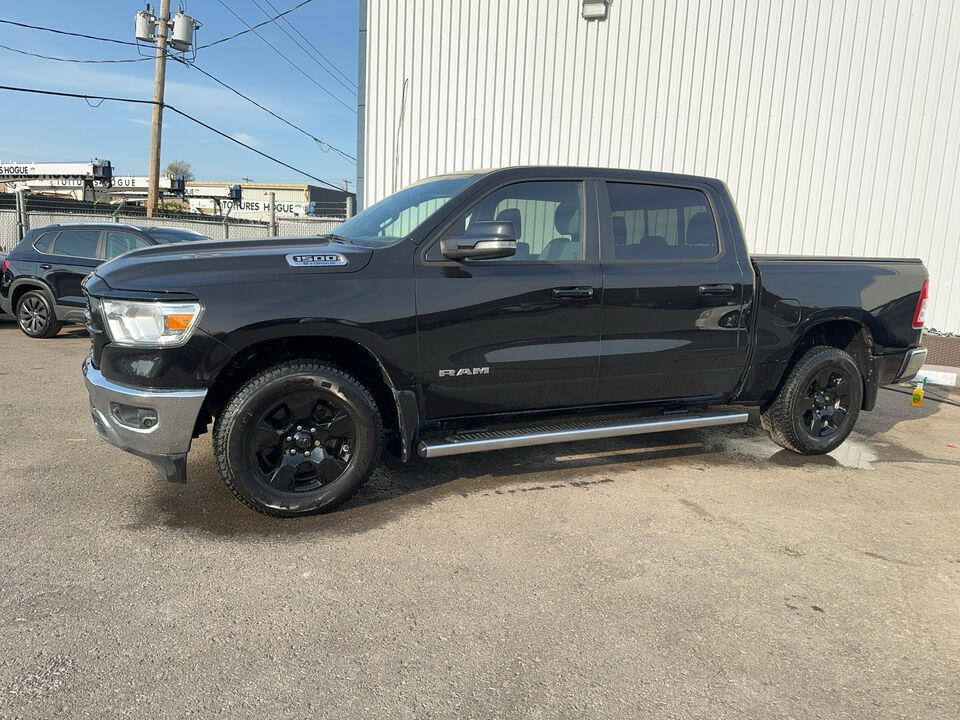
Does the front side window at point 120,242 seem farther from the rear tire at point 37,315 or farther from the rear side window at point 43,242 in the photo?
the rear tire at point 37,315

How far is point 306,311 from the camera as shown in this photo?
337 centimetres

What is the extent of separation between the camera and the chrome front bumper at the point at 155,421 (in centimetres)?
324

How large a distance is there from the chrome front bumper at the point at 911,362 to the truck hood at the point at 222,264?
14.0 ft

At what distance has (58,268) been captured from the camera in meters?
9.36

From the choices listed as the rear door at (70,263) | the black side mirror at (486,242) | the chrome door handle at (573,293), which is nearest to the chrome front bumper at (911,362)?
the chrome door handle at (573,293)

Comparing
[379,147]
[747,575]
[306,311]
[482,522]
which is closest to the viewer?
[747,575]

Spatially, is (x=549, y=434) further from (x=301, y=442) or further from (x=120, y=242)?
(x=120, y=242)

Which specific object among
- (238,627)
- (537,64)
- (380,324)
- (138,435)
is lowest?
(238,627)

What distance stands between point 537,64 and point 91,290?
979 cm

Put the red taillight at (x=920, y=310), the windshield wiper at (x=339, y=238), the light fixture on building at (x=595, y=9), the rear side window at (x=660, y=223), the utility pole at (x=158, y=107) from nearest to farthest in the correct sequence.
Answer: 1. the windshield wiper at (x=339, y=238)
2. the rear side window at (x=660, y=223)
3. the red taillight at (x=920, y=310)
4. the light fixture on building at (x=595, y=9)
5. the utility pole at (x=158, y=107)

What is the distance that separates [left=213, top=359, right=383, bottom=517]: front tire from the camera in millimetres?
3350

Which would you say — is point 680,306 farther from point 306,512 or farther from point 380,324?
point 306,512

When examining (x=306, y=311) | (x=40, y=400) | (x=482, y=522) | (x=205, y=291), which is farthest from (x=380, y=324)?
(x=40, y=400)

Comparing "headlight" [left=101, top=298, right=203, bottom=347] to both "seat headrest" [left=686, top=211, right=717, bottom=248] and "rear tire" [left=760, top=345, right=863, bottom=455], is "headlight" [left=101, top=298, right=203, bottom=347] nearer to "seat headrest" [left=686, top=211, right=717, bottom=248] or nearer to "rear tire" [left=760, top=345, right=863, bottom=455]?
"seat headrest" [left=686, top=211, right=717, bottom=248]
